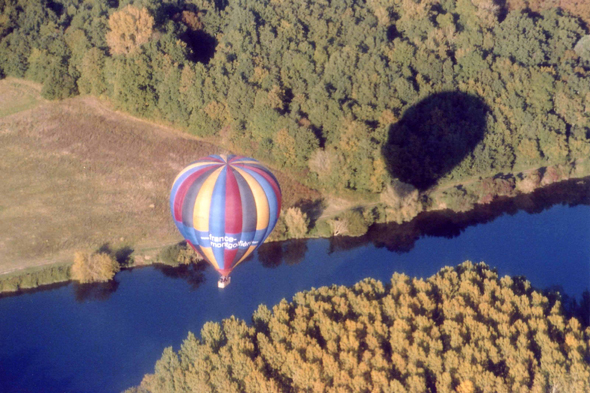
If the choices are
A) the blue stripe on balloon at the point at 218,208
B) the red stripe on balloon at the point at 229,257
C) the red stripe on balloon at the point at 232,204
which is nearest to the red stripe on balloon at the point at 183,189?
the blue stripe on balloon at the point at 218,208

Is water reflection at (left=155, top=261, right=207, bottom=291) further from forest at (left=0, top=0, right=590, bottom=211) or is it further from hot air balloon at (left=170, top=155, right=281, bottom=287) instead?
forest at (left=0, top=0, right=590, bottom=211)

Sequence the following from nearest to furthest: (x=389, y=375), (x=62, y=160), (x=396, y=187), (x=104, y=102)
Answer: (x=389, y=375)
(x=396, y=187)
(x=62, y=160)
(x=104, y=102)

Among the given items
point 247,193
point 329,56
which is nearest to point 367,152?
point 329,56

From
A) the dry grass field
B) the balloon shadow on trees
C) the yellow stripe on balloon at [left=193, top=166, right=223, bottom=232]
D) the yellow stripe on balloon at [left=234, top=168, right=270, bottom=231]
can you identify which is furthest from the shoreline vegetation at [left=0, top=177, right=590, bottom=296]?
the yellow stripe on balloon at [left=234, top=168, right=270, bottom=231]

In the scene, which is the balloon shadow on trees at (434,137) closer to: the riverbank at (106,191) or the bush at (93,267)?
the riverbank at (106,191)

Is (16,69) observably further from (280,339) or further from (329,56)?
(280,339)
